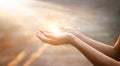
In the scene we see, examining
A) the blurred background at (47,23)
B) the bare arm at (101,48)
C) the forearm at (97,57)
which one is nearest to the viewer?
the forearm at (97,57)

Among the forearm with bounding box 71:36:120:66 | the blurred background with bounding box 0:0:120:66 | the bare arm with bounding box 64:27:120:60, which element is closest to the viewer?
the forearm with bounding box 71:36:120:66

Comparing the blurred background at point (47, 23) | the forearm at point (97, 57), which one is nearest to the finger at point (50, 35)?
the forearm at point (97, 57)

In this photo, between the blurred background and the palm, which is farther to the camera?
the blurred background

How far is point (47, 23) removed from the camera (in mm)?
1521

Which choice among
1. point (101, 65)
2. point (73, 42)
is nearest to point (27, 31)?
point (73, 42)

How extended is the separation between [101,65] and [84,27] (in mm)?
559

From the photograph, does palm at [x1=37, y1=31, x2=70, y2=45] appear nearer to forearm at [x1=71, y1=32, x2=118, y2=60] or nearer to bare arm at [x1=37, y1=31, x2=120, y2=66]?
bare arm at [x1=37, y1=31, x2=120, y2=66]

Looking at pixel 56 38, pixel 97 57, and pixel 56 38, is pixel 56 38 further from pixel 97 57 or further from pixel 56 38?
pixel 97 57

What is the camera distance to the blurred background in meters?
1.45

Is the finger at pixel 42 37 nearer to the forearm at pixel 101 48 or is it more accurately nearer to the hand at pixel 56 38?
the hand at pixel 56 38

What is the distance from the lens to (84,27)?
159 cm

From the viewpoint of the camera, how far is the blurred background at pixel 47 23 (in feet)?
4.76

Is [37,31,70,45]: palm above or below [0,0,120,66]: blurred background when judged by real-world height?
above

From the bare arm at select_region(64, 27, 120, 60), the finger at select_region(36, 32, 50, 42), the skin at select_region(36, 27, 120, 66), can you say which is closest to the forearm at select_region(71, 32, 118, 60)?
the bare arm at select_region(64, 27, 120, 60)
